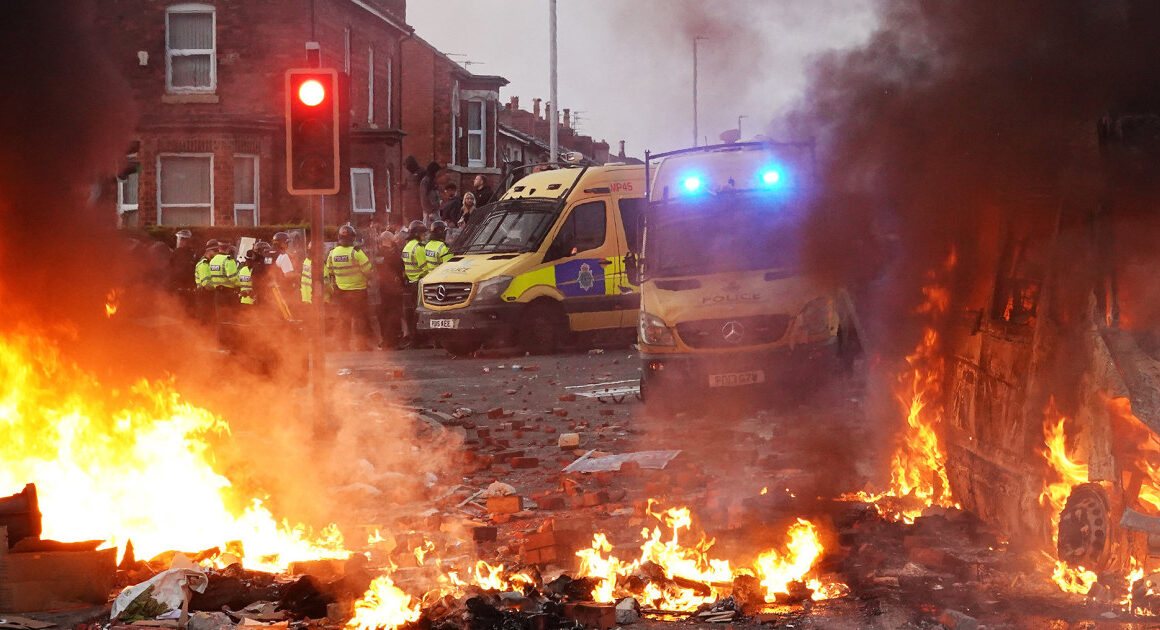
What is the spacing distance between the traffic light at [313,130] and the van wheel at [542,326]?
26.7 ft

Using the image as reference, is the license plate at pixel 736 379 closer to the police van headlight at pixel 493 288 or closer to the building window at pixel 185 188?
the police van headlight at pixel 493 288

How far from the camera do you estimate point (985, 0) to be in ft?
23.3

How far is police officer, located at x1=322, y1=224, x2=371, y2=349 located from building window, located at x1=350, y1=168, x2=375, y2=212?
13.6 m

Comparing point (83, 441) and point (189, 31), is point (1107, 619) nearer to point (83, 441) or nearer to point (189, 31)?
point (83, 441)

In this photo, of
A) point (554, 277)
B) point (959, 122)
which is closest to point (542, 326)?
point (554, 277)

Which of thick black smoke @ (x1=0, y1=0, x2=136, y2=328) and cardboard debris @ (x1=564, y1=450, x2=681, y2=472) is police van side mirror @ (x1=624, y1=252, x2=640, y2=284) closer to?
cardboard debris @ (x1=564, y1=450, x2=681, y2=472)

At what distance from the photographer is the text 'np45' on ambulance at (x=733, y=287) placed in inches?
442

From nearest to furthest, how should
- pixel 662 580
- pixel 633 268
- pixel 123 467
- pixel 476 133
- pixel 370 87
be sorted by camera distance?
pixel 662 580
pixel 123 467
pixel 633 268
pixel 370 87
pixel 476 133

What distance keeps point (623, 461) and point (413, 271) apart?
11.0 m

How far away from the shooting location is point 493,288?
1727cm

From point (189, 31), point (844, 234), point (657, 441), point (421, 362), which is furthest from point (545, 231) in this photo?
point (189, 31)

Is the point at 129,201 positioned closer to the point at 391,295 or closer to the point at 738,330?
the point at 391,295

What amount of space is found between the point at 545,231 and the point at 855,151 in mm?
9137

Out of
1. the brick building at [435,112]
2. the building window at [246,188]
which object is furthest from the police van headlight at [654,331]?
the brick building at [435,112]
